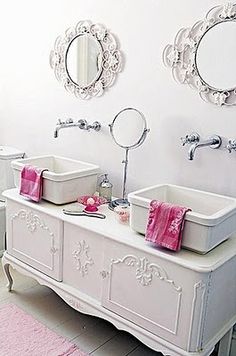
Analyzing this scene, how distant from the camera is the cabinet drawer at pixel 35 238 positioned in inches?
82.7

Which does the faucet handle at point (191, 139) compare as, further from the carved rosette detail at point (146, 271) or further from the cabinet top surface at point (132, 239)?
the carved rosette detail at point (146, 271)

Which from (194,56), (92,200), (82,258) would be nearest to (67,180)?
(92,200)

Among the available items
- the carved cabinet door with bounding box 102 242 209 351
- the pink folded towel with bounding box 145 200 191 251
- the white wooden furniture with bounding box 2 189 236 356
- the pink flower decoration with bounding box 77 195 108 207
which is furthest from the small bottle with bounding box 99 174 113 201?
the pink folded towel with bounding box 145 200 191 251

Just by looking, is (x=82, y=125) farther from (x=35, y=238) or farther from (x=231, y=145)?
(x=231, y=145)

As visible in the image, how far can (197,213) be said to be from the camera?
1.72 metres

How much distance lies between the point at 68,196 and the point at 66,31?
1.05 metres

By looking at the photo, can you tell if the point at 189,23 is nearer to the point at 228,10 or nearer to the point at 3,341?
the point at 228,10

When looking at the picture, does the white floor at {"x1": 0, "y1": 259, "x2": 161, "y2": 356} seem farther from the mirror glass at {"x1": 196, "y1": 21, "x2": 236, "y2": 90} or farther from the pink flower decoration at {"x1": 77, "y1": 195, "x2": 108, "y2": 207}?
the mirror glass at {"x1": 196, "y1": 21, "x2": 236, "y2": 90}

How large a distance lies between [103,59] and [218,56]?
724 millimetres

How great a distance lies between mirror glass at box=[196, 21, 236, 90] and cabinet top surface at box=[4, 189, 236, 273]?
Result: 73 centimetres

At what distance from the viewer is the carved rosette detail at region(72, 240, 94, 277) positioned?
197cm

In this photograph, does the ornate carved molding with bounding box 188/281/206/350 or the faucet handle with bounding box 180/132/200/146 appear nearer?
the ornate carved molding with bounding box 188/281/206/350

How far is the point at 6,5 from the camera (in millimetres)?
2814

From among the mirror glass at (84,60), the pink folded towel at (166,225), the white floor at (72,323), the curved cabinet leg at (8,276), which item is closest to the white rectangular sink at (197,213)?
the pink folded towel at (166,225)
